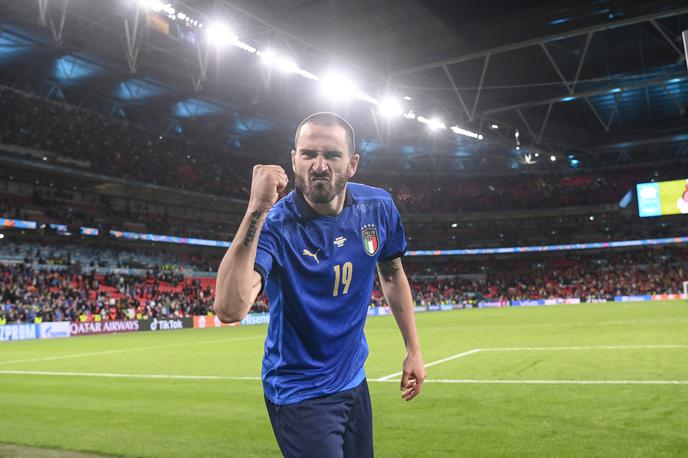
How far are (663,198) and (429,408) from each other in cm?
4746

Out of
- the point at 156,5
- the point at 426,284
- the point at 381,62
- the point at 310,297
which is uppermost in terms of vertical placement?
the point at 381,62

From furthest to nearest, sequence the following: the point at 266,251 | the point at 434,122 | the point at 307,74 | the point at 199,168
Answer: the point at 199,168 < the point at 434,122 < the point at 307,74 < the point at 266,251

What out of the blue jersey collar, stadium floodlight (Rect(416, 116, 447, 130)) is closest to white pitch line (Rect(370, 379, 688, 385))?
the blue jersey collar

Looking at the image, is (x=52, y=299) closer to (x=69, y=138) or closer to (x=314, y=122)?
(x=69, y=138)

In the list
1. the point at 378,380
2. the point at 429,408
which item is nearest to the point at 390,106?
the point at 378,380

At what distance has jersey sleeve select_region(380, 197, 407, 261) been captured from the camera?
330 centimetres

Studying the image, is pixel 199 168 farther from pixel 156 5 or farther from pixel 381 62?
pixel 156 5

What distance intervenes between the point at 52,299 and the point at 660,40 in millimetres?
32357

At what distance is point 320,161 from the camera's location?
2693 mm

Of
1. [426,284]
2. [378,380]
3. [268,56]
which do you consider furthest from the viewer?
[426,284]

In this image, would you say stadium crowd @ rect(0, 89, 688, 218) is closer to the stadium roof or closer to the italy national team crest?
the stadium roof

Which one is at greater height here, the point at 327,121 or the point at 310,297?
the point at 327,121

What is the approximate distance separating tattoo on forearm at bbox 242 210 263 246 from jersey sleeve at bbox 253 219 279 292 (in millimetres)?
153

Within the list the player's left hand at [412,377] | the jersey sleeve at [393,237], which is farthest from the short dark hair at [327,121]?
the player's left hand at [412,377]
